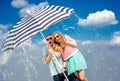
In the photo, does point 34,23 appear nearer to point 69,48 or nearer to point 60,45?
point 60,45

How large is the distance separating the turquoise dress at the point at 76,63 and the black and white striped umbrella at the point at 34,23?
127cm

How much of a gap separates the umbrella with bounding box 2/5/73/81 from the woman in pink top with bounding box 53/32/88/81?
0.55 meters

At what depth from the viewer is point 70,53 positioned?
10633mm

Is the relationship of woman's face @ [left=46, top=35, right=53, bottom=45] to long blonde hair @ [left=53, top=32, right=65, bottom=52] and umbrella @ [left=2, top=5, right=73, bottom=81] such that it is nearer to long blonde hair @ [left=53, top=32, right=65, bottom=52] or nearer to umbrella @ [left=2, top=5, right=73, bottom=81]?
long blonde hair @ [left=53, top=32, right=65, bottom=52]

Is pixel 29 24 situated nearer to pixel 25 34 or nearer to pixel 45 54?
pixel 25 34

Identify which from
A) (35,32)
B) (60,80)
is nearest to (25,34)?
(35,32)

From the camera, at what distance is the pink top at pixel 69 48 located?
10.6 m

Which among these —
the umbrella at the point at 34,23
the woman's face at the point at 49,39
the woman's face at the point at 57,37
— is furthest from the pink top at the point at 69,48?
the umbrella at the point at 34,23

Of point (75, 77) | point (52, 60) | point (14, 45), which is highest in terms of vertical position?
point (14, 45)

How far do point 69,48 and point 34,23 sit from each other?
1.38 meters

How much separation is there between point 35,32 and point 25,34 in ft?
1.11

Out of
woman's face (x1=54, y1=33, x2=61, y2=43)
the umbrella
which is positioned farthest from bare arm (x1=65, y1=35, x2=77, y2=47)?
the umbrella

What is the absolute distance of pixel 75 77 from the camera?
10570 mm

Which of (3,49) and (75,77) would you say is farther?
(3,49)
